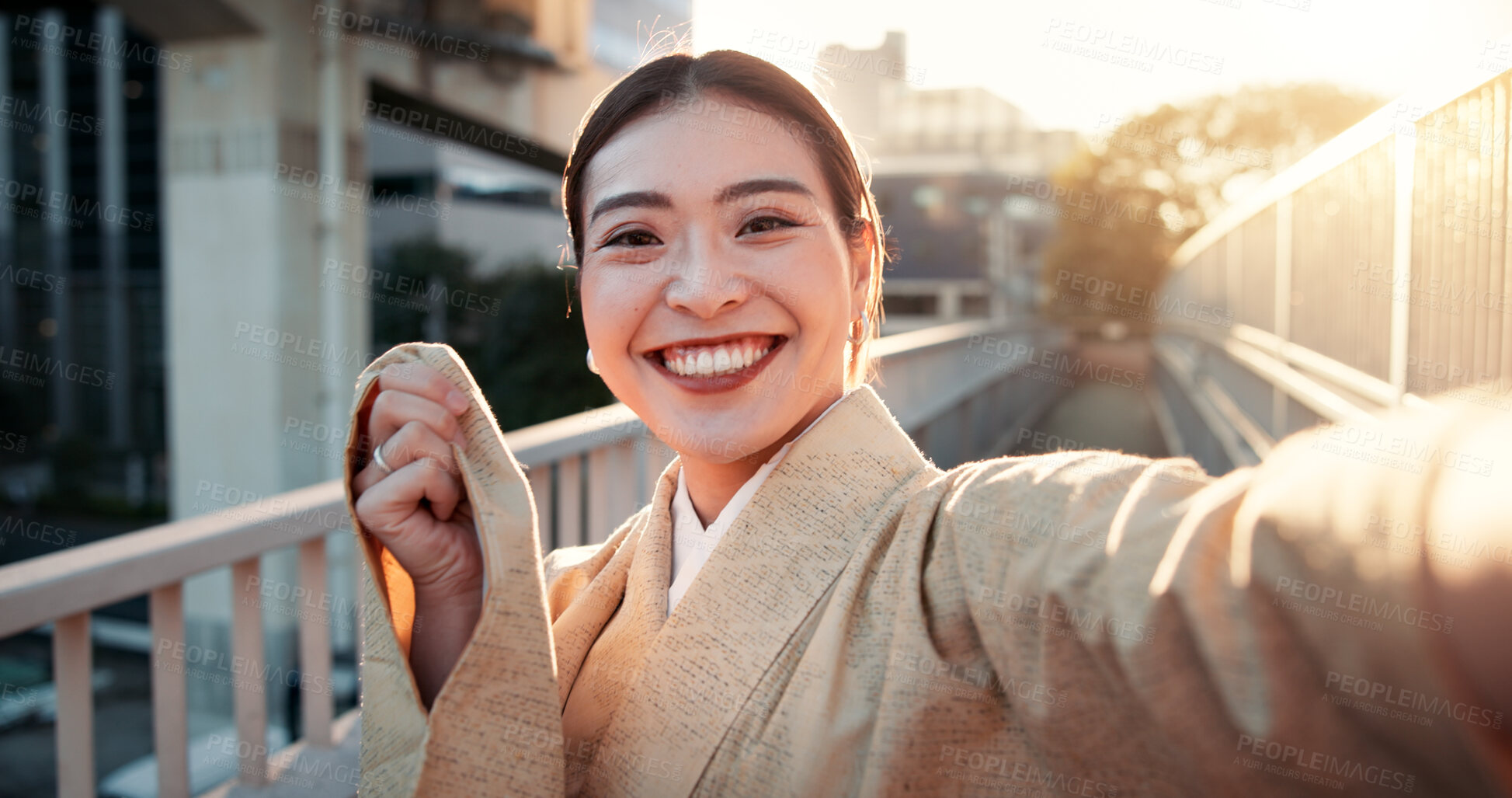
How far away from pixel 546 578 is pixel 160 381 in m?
23.0

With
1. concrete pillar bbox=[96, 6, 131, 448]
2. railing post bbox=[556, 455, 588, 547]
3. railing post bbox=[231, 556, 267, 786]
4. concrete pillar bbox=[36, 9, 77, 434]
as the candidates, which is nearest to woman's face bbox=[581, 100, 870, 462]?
railing post bbox=[231, 556, 267, 786]

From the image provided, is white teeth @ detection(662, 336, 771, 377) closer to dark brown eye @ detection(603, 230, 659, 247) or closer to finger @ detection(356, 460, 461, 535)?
dark brown eye @ detection(603, 230, 659, 247)

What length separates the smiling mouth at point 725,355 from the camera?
1.20 m

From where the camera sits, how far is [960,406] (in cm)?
805

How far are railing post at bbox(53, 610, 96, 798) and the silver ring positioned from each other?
0.90 metres

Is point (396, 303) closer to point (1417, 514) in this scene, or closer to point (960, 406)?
point (960, 406)

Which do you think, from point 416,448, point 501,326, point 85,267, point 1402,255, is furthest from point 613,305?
point 85,267

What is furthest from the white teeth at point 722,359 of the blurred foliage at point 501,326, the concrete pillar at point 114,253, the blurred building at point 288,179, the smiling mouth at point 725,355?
the concrete pillar at point 114,253

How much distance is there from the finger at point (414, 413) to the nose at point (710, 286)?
1.04 ft

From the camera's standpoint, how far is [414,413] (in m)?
1.07

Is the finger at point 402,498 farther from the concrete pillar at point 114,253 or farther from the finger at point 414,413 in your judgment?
the concrete pillar at point 114,253

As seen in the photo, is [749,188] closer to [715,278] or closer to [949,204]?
[715,278]

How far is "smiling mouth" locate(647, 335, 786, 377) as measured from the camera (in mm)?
1195

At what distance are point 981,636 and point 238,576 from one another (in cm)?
176
